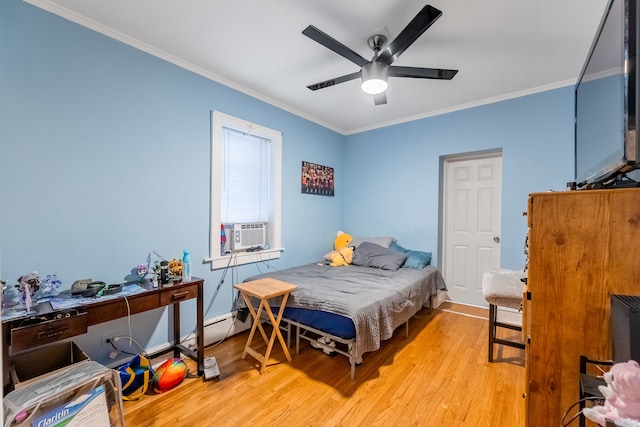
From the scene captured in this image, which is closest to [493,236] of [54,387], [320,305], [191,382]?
[320,305]

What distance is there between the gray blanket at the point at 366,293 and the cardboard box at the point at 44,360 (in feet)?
4.67

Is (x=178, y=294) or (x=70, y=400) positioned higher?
(x=178, y=294)

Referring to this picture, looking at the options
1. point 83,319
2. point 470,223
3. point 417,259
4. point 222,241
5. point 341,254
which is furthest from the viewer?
point 341,254

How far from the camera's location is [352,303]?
2.11 m

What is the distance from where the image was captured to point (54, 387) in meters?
1.39

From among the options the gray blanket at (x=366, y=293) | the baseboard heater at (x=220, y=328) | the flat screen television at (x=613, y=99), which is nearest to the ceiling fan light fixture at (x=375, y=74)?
the flat screen television at (x=613, y=99)

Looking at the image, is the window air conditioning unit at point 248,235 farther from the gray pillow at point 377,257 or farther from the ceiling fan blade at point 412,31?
the ceiling fan blade at point 412,31

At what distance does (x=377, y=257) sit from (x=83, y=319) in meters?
2.81

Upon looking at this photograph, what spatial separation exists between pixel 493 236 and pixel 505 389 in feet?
6.38

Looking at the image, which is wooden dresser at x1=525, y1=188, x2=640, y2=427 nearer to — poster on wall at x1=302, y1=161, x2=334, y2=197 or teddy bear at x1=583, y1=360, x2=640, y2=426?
teddy bear at x1=583, y1=360, x2=640, y2=426

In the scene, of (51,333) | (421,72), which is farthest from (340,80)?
(51,333)

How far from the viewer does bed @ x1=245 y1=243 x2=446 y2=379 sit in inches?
80.1

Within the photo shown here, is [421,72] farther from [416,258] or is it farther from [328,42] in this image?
[416,258]

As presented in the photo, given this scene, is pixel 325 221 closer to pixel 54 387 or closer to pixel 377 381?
pixel 377 381
